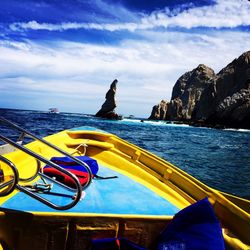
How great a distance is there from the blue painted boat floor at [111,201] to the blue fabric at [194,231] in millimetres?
535

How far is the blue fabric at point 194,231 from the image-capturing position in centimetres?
288

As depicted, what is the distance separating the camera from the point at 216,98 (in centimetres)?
10794

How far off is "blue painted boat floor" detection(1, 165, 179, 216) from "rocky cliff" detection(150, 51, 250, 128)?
264 ft

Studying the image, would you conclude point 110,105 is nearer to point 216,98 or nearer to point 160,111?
point 216,98

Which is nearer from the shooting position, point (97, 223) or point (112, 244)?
point (112, 244)

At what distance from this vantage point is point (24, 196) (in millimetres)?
3650

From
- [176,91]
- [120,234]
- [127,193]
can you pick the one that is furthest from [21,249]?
[176,91]

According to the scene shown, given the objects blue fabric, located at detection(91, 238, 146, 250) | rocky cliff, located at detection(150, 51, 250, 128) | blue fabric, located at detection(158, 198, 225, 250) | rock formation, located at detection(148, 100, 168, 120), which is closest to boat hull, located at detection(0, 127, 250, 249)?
blue fabric, located at detection(91, 238, 146, 250)

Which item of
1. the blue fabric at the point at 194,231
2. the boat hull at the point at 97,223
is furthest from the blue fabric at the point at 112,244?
Answer: the blue fabric at the point at 194,231

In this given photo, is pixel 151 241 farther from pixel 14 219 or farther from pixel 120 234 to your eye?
pixel 14 219

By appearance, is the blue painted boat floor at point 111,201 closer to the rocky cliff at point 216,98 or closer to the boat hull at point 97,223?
the boat hull at point 97,223

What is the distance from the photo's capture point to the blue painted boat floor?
135 inches

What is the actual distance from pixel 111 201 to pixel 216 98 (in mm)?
109008

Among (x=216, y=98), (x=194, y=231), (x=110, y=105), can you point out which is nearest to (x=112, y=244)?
(x=194, y=231)
